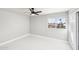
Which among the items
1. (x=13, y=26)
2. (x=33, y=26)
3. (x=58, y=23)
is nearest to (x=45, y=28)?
(x=33, y=26)

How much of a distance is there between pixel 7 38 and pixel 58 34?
1336 millimetres

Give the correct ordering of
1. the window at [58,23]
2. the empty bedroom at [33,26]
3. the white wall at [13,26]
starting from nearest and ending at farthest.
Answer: the window at [58,23] < the empty bedroom at [33,26] < the white wall at [13,26]

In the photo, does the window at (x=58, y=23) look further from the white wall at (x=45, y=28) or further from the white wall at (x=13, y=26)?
the white wall at (x=13, y=26)

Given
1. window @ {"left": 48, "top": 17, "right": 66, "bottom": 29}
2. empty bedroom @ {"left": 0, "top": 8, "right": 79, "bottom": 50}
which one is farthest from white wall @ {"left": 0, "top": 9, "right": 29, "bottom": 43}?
window @ {"left": 48, "top": 17, "right": 66, "bottom": 29}

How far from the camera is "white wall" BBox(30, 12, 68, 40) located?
197 centimetres

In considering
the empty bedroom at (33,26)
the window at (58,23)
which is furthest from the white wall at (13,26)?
the window at (58,23)

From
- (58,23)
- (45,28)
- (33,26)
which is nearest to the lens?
(58,23)

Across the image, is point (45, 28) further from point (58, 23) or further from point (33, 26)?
point (58, 23)

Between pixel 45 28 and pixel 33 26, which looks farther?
pixel 45 28

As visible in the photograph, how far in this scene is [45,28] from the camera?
2209mm

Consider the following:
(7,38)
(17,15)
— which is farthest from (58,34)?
(7,38)

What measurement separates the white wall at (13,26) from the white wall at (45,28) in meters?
0.17

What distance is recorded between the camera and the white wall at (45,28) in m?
1.97

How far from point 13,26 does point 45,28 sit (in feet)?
2.78
